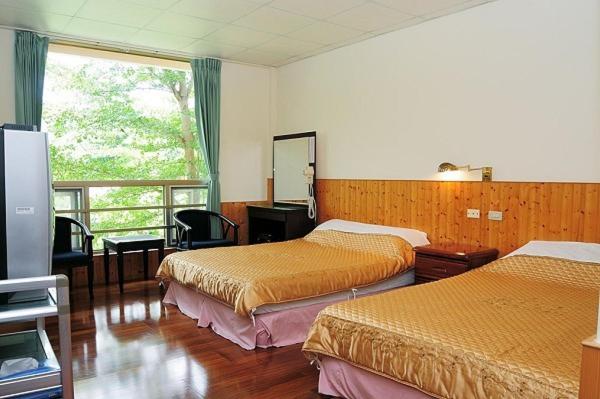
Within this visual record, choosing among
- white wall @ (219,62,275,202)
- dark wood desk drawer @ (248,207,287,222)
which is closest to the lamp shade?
dark wood desk drawer @ (248,207,287,222)

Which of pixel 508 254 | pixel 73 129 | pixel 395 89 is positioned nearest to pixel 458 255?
pixel 508 254

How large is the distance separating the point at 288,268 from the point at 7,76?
347 centimetres

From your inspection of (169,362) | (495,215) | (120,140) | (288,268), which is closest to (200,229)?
(120,140)

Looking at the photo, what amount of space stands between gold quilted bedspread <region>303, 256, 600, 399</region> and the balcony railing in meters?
3.56

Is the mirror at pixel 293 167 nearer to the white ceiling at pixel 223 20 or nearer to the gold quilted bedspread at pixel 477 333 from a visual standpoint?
the white ceiling at pixel 223 20

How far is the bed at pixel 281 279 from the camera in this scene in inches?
129

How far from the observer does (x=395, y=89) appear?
4.66 meters

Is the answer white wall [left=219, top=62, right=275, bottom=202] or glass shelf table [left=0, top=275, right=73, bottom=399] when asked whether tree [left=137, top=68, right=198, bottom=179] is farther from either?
glass shelf table [left=0, top=275, right=73, bottom=399]

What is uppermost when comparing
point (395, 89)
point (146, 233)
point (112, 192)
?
point (395, 89)

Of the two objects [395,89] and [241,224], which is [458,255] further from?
[241,224]

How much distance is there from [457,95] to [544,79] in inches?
29.4

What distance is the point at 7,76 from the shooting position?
457cm

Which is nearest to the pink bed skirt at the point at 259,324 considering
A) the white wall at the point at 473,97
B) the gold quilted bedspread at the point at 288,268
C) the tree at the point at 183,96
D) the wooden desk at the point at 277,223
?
the gold quilted bedspread at the point at 288,268

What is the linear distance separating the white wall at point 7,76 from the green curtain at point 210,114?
190 centimetres
